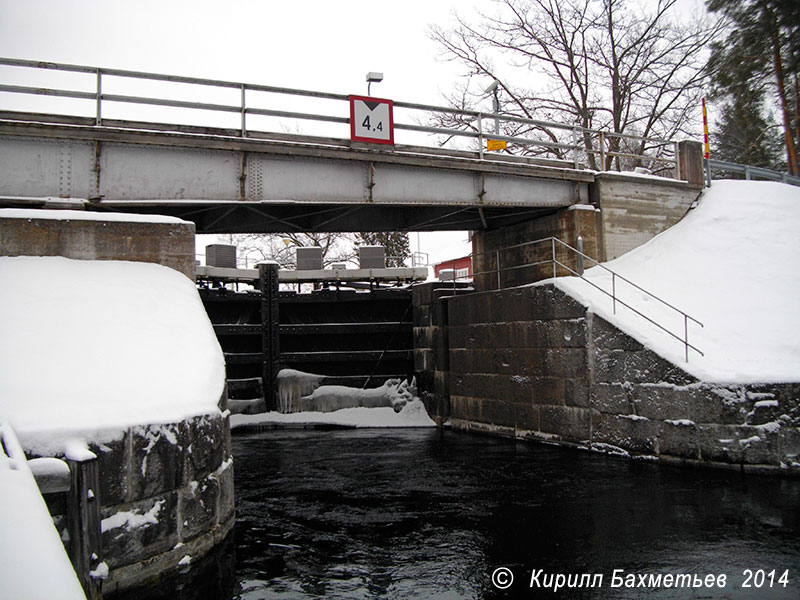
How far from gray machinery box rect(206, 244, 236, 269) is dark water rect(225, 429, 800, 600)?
23.7ft

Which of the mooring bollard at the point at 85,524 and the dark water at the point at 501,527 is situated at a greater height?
the mooring bollard at the point at 85,524

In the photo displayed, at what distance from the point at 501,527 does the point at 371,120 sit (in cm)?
841

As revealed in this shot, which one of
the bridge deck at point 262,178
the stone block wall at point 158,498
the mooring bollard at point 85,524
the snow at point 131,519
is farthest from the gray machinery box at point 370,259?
the mooring bollard at point 85,524

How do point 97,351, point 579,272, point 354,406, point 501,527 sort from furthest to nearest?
point 354,406 < point 579,272 < point 501,527 < point 97,351

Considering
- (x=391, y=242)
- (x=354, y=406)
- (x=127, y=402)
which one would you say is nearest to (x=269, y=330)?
(x=354, y=406)

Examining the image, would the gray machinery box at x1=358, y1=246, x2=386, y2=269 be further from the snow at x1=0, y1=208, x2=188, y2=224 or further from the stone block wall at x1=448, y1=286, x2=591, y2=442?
the snow at x1=0, y1=208, x2=188, y2=224

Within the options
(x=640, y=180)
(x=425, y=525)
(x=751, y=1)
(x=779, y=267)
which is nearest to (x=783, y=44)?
(x=751, y=1)

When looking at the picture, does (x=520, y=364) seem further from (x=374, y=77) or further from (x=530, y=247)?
(x=374, y=77)

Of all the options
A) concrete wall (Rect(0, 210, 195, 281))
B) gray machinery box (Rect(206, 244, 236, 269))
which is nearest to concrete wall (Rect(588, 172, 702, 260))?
gray machinery box (Rect(206, 244, 236, 269))

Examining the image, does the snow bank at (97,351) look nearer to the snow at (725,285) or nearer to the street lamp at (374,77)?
the street lamp at (374,77)

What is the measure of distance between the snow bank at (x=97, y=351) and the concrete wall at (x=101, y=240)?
0.20 m

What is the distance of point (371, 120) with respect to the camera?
1303 centimetres

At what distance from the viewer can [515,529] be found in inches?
316

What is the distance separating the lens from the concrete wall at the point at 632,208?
1572 centimetres
